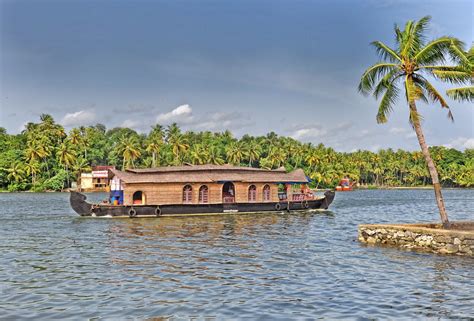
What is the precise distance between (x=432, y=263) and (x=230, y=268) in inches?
283

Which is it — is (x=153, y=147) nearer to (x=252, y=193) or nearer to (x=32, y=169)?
(x=32, y=169)

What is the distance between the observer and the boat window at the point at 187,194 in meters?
35.8

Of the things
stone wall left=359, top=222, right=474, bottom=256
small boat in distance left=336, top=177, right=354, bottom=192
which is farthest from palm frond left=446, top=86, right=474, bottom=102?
small boat in distance left=336, top=177, right=354, bottom=192

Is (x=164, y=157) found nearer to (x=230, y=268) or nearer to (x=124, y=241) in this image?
(x=124, y=241)

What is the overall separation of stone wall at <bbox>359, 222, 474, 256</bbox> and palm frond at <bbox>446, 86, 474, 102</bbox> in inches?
222

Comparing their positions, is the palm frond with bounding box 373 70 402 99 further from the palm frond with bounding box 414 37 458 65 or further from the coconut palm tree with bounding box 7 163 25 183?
Answer: the coconut palm tree with bounding box 7 163 25 183

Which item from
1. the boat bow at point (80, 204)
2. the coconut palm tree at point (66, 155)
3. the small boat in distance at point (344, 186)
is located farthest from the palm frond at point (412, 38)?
the small boat in distance at point (344, 186)

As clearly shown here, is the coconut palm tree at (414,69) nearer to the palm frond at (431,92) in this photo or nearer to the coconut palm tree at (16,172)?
the palm frond at (431,92)

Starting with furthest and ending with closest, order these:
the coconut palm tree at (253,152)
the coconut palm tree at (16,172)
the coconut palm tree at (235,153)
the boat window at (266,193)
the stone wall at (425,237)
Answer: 1. the coconut palm tree at (253,152)
2. the coconut palm tree at (235,153)
3. the coconut palm tree at (16,172)
4. the boat window at (266,193)
5. the stone wall at (425,237)

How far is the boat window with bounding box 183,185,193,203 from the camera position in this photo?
117 ft

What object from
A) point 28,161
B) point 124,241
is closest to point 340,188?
point 28,161

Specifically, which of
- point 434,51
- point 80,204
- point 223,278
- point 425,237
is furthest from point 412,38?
point 80,204

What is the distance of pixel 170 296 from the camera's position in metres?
12.3

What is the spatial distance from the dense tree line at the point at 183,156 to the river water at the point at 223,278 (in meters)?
64.4
